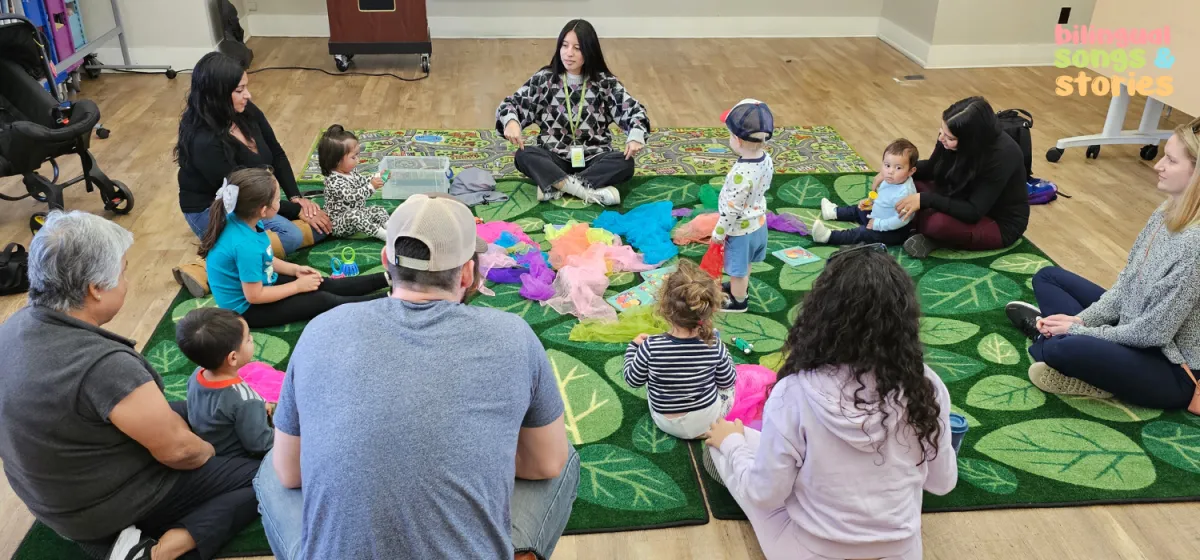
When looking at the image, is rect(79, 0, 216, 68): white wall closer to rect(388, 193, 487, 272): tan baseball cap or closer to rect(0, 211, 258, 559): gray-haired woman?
rect(0, 211, 258, 559): gray-haired woman

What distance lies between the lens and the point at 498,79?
248 inches

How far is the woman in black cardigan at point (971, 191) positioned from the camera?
3.65 meters

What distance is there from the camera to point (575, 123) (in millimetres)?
4438

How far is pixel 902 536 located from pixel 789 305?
5.10 feet

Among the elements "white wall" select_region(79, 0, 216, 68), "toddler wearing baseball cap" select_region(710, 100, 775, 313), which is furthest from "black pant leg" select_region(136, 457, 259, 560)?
"white wall" select_region(79, 0, 216, 68)

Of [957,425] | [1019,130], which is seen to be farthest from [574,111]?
[957,425]

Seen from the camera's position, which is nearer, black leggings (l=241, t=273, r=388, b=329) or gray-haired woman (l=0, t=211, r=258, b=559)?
gray-haired woman (l=0, t=211, r=258, b=559)

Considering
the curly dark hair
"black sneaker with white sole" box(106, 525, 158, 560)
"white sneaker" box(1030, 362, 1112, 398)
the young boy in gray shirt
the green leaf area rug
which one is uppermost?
the curly dark hair

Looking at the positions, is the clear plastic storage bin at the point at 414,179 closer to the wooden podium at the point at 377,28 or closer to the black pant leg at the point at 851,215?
the black pant leg at the point at 851,215

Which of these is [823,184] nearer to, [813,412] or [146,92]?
[813,412]

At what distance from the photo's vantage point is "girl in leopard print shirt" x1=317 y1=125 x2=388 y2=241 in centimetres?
384

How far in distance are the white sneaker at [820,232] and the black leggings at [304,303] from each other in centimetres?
196

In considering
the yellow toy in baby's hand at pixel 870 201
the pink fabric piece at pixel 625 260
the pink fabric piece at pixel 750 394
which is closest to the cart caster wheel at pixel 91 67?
the pink fabric piece at pixel 625 260

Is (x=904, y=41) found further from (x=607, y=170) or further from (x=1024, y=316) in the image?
(x=1024, y=316)
